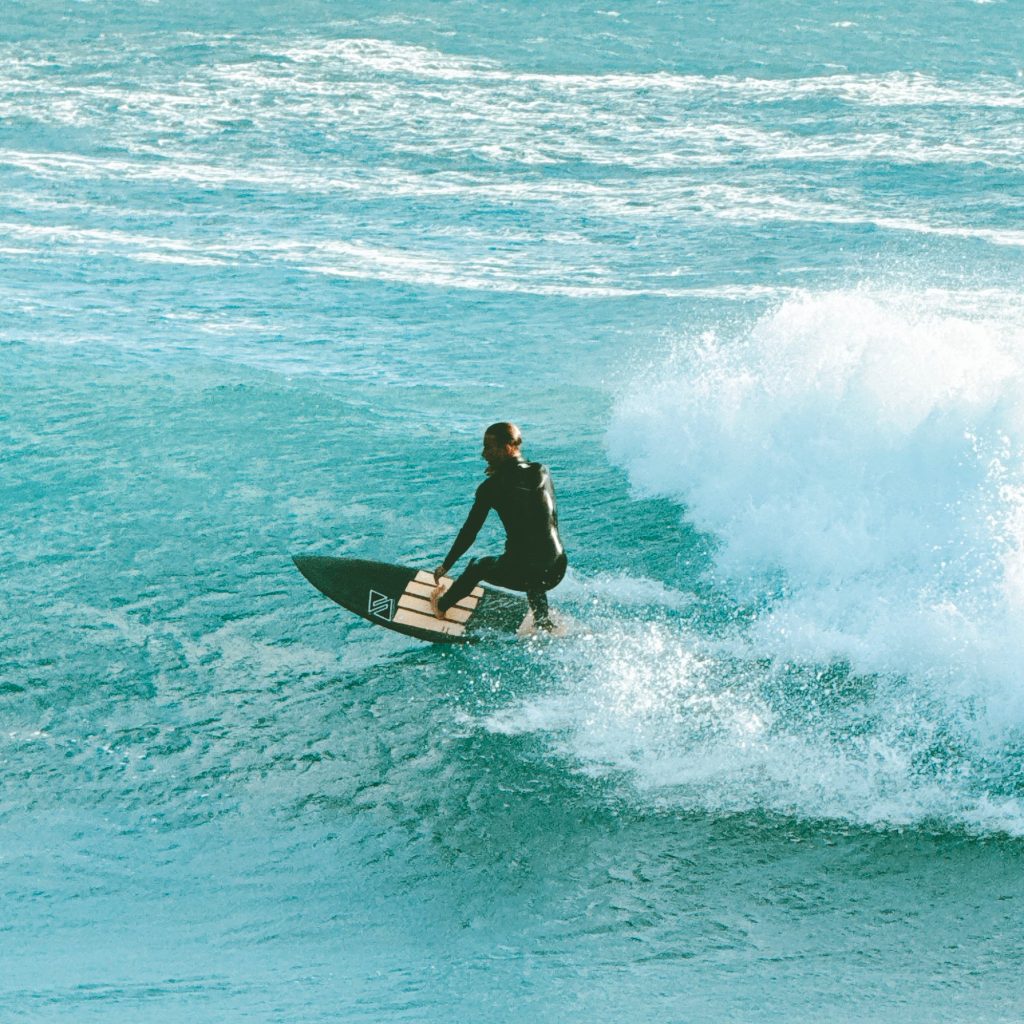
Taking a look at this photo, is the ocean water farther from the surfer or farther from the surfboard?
the surfer

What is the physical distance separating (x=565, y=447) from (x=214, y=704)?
651cm

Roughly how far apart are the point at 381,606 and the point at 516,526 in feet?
4.26

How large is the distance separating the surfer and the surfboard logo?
1.75 feet

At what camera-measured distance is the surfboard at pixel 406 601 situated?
30.9 ft

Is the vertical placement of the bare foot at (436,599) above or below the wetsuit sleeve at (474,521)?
below

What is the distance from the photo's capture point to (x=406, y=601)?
9.55 meters

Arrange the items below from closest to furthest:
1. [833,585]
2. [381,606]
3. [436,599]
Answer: [436,599]
[381,606]
[833,585]

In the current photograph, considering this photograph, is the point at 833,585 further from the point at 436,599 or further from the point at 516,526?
the point at 436,599

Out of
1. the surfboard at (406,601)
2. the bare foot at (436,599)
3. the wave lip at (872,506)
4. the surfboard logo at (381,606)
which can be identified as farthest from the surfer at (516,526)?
the wave lip at (872,506)

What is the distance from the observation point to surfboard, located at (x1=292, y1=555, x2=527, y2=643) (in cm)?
942

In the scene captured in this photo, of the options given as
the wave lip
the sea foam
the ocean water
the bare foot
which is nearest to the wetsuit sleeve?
the bare foot

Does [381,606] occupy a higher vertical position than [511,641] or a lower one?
higher

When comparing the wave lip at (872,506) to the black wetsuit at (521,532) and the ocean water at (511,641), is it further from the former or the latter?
the black wetsuit at (521,532)

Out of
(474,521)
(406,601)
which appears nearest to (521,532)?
(474,521)
